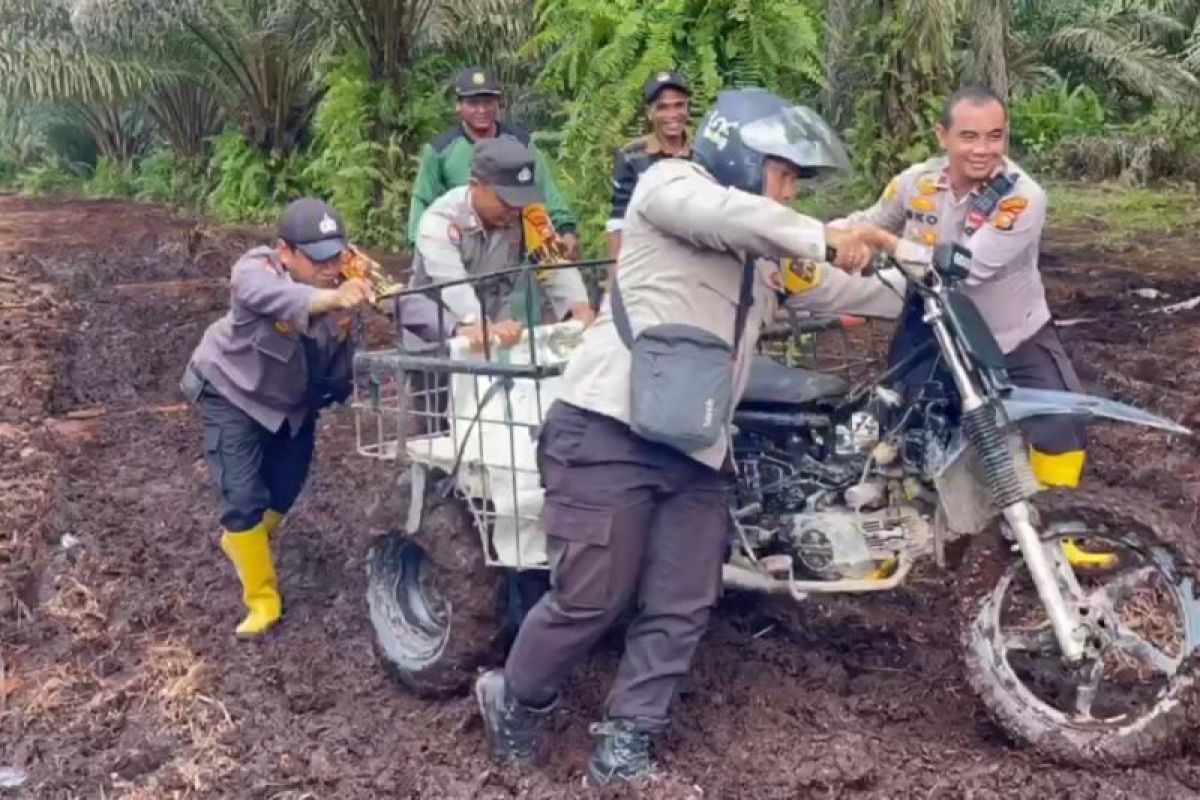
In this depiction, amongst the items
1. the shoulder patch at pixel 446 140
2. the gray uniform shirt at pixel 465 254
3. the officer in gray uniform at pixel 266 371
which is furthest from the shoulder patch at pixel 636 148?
the officer in gray uniform at pixel 266 371

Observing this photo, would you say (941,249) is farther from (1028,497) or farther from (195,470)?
(195,470)

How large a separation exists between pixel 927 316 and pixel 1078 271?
901 cm

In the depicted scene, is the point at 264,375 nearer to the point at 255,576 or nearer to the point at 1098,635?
the point at 255,576

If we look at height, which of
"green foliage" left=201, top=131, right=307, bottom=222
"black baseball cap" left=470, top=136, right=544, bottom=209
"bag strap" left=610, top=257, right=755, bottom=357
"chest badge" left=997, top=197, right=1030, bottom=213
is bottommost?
"green foliage" left=201, top=131, right=307, bottom=222

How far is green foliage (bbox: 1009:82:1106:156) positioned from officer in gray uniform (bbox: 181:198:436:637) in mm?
16879

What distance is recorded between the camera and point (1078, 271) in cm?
1292

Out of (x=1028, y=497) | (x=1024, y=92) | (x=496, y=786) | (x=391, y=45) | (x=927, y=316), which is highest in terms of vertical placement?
(x=927, y=316)

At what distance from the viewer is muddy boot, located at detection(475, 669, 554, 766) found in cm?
457

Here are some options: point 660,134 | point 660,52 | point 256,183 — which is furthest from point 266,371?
point 256,183

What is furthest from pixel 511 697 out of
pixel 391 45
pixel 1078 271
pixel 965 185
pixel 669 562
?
pixel 391 45

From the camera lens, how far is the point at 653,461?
171 inches

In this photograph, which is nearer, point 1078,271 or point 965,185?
point 965,185

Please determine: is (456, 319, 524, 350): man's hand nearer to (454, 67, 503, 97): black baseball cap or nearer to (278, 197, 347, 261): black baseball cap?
(278, 197, 347, 261): black baseball cap

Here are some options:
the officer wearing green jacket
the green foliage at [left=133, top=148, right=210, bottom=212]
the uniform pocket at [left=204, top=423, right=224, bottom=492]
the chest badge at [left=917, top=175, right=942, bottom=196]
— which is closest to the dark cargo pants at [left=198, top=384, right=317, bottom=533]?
the uniform pocket at [left=204, top=423, right=224, bottom=492]
